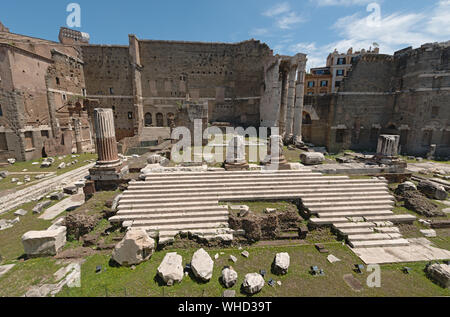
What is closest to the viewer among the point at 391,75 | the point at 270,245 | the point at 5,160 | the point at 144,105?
the point at 270,245

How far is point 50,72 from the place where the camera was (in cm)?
1992

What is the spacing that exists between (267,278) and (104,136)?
8381mm

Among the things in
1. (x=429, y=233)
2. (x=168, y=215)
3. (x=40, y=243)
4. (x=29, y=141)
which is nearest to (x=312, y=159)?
(x=429, y=233)

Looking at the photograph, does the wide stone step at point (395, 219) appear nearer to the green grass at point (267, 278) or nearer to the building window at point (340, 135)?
the green grass at point (267, 278)

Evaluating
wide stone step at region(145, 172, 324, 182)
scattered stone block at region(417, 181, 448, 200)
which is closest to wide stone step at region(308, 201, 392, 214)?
wide stone step at region(145, 172, 324, 182)

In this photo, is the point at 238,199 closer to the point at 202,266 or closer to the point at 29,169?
the point at 202,266

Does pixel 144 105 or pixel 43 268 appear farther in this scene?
pixel 144 105

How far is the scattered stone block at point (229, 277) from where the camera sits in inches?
178

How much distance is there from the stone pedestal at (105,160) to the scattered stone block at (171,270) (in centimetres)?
506

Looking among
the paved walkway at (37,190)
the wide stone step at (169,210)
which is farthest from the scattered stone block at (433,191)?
the paved walkway at (37,190)

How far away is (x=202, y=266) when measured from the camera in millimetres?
4852
